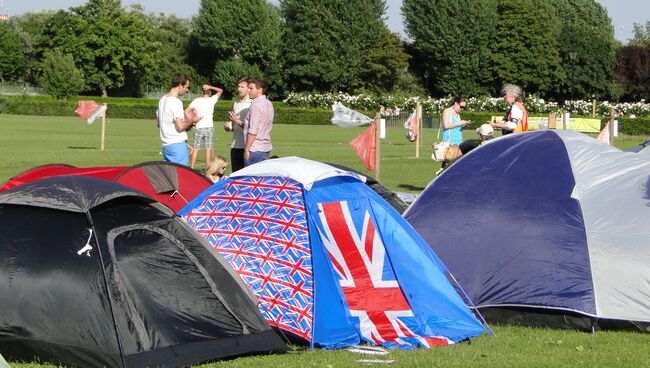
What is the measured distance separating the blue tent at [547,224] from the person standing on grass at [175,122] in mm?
4491

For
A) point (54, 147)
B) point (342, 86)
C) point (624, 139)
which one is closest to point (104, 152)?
point (54, 147)

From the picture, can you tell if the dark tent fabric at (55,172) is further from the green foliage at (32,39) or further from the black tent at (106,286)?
the green foliage at (32,39)

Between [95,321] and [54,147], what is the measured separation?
80.1 feet

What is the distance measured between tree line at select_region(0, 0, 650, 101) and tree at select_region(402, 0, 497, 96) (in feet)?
0.29

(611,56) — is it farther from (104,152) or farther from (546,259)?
(546,259)

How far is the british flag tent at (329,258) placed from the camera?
7.67 meters

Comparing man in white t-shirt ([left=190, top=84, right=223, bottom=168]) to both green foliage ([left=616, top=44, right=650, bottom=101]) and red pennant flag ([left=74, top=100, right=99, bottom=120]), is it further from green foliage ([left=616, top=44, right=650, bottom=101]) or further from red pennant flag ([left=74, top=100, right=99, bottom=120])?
green foliage ([left=616, top=44, right=650, bottom=101])

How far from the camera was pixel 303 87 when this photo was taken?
89.6 metres

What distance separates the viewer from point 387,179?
21.5 meters

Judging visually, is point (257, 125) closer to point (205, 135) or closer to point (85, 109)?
point (205, 135)

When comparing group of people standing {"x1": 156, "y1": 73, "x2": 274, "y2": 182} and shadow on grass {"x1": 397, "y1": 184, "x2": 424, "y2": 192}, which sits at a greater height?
group of people standing {"x1": 156, "y1": 73, "x2": 274, "y2": 182}

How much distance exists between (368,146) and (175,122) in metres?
7.34

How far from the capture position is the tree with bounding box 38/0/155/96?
89625mm

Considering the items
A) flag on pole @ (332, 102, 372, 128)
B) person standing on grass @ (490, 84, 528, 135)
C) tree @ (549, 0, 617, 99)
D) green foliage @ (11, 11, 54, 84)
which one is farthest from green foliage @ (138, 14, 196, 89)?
person standing on grass @ (490, 84, 528, 135)
